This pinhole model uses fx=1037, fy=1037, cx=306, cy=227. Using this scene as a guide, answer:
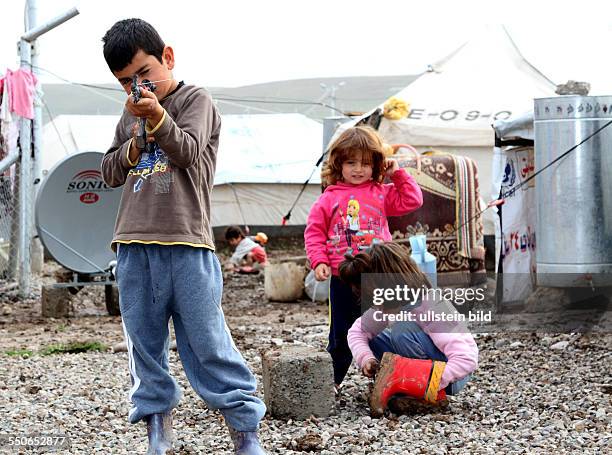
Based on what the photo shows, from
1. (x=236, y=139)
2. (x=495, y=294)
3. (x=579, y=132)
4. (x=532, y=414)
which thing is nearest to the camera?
(x=532, y=414)

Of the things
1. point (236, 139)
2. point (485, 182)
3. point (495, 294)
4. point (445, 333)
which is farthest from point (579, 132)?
point (236, 139)

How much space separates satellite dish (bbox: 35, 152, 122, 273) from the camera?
8281mm

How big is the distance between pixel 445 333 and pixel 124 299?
4.52 ft

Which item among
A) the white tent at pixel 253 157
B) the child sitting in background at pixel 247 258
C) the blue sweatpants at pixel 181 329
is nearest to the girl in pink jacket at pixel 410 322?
the blue sweatpants at pixel 181 329

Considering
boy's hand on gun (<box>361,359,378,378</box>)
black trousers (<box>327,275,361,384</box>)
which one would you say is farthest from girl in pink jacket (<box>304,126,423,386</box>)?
boy's hand on gun (<box>361,359,378,378</box>)

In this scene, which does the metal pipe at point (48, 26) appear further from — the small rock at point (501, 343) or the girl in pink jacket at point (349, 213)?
the girl in pink jacket at point (349, 213)

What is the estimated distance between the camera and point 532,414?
3.84 metres

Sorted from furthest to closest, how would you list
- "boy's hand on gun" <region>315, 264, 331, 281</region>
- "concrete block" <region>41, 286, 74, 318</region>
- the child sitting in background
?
the child sitting in background → "concrete block" <region>41, 286, 74, 318</region> → "boy's hand on gun" <region>315, 264, 331, 281</region>

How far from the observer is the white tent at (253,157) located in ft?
55.8

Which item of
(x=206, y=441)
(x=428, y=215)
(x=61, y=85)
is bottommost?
(x=206, y=441)

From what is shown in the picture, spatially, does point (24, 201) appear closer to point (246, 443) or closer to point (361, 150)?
point (361, 150)

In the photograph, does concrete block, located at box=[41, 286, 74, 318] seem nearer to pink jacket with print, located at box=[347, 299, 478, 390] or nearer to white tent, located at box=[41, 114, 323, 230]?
pink jacket with print, located at box=[347, 299, 478, 390]

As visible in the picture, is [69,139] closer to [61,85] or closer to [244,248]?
[61,85]

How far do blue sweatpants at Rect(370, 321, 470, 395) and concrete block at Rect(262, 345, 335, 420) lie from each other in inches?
11.4
